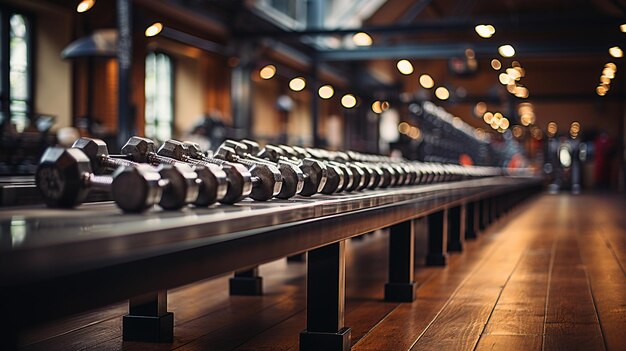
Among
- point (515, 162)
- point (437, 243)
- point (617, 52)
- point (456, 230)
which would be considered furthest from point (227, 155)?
point (515, 162)

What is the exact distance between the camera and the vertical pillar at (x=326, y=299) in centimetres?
277

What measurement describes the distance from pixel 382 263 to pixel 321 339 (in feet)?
10.4

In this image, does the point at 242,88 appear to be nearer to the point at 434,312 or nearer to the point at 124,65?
the point at 124,65

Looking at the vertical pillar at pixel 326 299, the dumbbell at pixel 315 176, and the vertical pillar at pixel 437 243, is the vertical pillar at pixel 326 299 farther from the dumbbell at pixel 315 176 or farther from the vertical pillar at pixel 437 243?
the vertical pillar at pixel 437 243

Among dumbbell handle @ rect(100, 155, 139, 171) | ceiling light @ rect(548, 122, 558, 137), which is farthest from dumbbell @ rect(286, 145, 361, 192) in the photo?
ceiling light @ rect(548, 122, 558, 137)

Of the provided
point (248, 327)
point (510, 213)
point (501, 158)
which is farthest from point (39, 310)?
point (501, 158)

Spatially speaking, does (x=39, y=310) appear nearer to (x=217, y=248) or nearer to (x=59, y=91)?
(x=217, y=248)

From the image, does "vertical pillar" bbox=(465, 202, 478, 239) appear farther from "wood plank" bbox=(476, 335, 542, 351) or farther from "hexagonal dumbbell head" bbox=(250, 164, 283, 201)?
"hexagonal dumbbell head" bbox=(250, 164, 283, 201)

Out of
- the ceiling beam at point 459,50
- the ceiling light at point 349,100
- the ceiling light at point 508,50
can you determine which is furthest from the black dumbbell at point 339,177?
the ceiling beam at point 459,50

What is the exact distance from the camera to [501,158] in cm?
2475

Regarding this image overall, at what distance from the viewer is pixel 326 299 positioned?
9.21 feet

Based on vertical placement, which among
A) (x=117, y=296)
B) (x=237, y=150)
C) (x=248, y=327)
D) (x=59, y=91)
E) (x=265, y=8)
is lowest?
(x=248, y=327)

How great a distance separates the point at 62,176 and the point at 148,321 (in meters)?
1.50

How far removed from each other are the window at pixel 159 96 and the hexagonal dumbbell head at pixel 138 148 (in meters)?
16.8
